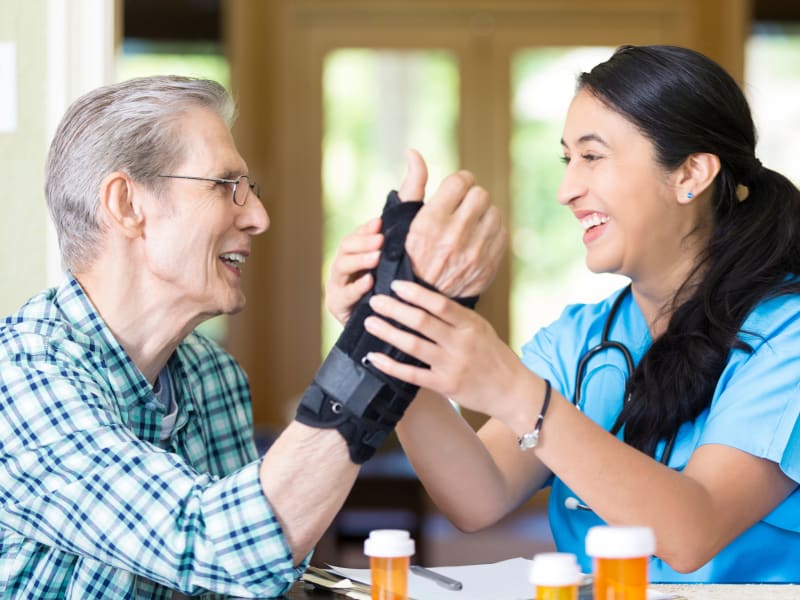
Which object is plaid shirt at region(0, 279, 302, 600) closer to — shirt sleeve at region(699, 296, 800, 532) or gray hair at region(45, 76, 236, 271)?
gray hair at region(45, 76, 236, 271)

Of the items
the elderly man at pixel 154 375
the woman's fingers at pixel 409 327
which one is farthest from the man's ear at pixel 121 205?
the woman's fingers at pixel 409 327

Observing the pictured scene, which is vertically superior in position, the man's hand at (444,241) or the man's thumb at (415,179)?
the man's thumb at (415,179)

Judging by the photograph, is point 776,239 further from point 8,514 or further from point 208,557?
point 8,514

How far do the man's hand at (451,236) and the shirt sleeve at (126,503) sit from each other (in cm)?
33

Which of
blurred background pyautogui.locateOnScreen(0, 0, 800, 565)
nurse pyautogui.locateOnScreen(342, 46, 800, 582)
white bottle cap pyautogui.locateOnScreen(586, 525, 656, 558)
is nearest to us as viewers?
white bottle cap pyautogui.locateOnScreen(586, 525, 656, 558)

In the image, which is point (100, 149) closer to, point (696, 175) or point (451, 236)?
point (451, 236)

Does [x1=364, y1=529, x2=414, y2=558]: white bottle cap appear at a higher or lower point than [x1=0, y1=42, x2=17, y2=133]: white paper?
lower

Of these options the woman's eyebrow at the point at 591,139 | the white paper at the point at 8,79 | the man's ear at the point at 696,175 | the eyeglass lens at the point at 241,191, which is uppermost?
the white paper at the point at 8,79

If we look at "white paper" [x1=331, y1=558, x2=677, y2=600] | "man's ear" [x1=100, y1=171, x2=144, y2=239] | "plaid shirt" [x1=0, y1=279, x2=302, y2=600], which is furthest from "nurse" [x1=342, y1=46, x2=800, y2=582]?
"man's ear" [x1=100, y1=171, x2=144, y2=239]

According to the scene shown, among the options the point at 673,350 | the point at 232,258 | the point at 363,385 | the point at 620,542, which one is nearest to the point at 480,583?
the point at 363,385

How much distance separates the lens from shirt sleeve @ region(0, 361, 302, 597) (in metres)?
1.27

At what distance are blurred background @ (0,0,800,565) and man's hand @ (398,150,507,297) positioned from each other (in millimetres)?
5416

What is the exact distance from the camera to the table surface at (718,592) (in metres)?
1.26

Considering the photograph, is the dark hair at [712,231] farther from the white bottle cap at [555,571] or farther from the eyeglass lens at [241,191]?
the white bottle cap at [555,571]
